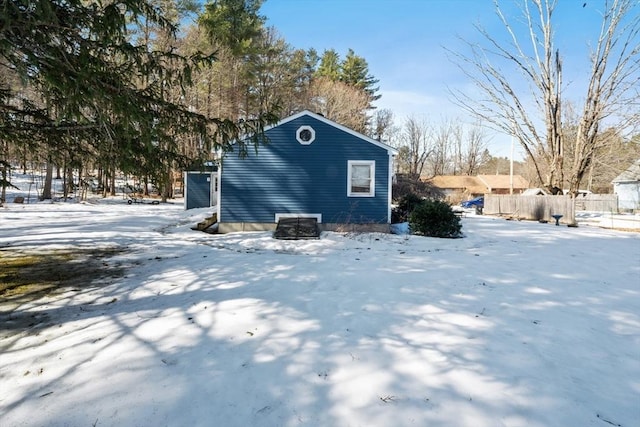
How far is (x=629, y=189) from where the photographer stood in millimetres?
30859

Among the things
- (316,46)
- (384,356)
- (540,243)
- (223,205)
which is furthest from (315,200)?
(316,46)

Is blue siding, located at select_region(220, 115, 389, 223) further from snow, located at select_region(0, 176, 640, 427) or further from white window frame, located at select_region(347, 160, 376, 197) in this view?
snow, located at select_region(0, 176, 640, 427)

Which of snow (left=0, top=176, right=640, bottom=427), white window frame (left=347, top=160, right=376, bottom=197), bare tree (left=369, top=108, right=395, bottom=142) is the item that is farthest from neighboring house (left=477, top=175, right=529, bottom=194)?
snow (left=0, top=176, right=640, bottom=427)

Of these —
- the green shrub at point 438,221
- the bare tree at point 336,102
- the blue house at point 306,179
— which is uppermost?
the bare tree at point 336,102

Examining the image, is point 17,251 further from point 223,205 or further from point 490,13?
point 490,13

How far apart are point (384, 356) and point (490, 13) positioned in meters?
20.9

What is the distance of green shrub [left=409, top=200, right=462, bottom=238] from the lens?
11500 millimetres

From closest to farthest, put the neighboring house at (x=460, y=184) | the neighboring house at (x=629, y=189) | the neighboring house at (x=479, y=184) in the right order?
the neighboring house at (x=629, y=189)
the neighboring house at (x=460, y=184)
the neighboring house at (x=479, y=184)

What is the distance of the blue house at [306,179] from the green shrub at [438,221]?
4.43 ft

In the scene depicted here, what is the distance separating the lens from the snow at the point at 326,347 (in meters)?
2.47

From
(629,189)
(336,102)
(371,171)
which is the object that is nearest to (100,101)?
(371,171)

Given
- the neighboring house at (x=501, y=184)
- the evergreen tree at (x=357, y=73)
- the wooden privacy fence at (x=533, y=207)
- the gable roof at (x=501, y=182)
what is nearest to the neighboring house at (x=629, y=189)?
the wooden privacy fence at (x=533, y=207)

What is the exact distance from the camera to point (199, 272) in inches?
244

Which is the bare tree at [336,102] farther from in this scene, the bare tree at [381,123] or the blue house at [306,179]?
the blue house at [306,179]
